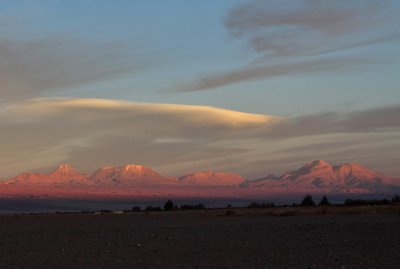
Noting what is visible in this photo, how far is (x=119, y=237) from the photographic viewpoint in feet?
116

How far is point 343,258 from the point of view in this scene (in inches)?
938

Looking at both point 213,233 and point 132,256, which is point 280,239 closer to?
point 213,233

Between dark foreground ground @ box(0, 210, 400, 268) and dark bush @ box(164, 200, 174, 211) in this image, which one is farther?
dark bush @ box(164, 200, 174, 211)

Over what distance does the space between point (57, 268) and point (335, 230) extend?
17903mm

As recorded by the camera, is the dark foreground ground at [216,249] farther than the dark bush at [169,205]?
No

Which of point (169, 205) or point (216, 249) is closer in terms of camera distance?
point (216, 249)

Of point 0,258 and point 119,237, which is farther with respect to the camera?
point 119,237

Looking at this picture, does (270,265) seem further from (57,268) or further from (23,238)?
(23,238)

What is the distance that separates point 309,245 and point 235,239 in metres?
4.77

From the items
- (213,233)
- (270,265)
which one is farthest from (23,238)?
(270,265)

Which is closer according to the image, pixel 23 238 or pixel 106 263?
pixel 106 263

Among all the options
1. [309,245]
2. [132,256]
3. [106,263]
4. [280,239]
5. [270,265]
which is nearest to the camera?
[270,265]

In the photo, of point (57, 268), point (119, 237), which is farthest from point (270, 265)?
point (119, 237)

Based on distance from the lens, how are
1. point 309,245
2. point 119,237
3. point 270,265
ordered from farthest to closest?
1. point 119,237
2. point 309,245
3. point 270,265
